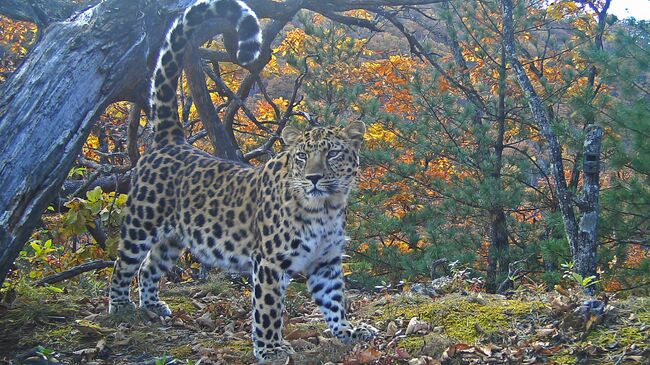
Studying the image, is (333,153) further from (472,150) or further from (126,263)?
(472,150)

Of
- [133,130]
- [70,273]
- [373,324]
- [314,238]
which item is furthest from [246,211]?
[133,130]

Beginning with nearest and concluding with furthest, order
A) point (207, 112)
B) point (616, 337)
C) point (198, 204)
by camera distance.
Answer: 1. point (616, 337)
2. point (198, 204)
3. point (207, 112)

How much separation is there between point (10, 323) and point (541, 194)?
10.9m

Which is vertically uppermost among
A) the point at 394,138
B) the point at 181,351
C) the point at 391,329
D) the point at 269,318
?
the point at 394,138

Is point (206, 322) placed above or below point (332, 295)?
below

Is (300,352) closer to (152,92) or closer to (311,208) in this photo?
(311,208)

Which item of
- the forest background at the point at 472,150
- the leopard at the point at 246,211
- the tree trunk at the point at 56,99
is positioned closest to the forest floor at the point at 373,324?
the leopard at the point at 246,211

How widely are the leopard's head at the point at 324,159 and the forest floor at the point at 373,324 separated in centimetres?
128

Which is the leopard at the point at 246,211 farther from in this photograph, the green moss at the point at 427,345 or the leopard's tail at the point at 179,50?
the green moss at the point at 427,345

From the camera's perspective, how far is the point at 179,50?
24.6 ft

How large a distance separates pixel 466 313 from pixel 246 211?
7.26ft

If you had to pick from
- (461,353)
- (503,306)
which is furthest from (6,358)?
(503,306)

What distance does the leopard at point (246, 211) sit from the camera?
604 cm

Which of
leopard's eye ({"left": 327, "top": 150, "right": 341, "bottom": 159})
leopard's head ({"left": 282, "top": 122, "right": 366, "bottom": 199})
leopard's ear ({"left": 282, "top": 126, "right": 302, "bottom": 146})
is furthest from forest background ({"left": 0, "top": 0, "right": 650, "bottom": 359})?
leopard's eye ({"left": 327, "top": 150, "right": 341, "bottom": 159})
